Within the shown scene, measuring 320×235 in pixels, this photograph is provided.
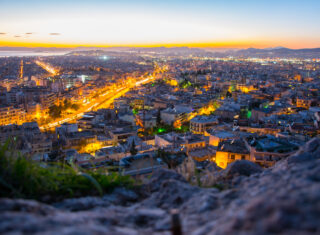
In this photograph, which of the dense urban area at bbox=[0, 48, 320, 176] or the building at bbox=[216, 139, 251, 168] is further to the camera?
the building at bbox=[216, 139, 251, 168]

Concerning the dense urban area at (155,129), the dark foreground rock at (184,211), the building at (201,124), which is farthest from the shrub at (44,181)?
the building at (201,124)

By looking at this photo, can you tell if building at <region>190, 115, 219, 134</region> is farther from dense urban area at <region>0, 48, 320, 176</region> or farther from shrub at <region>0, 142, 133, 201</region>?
shrub at <region>0, 142, 133, 201</region>

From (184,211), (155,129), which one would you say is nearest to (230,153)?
(184,211)

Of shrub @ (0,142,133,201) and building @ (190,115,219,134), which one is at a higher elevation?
shrub @ (0,142,133,201)

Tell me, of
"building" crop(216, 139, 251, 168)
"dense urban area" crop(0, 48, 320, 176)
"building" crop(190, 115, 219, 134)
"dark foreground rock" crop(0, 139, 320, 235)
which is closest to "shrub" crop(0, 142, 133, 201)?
"dark foreground rock" crop(0, 139, 320, 235)

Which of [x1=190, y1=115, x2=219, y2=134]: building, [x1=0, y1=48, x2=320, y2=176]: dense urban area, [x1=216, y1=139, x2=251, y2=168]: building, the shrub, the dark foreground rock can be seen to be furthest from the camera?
[x1=190, y1=115, x2=219, y2=134]: building

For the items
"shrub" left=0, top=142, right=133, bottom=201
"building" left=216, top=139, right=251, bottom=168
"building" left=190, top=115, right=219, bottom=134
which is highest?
"shrub" left=0, top=142, right=133, bottom=201

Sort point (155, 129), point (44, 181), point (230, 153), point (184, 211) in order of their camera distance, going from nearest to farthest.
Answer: point (184, 211) → point (44, 181) → point (230, 153) → point (155, 129)

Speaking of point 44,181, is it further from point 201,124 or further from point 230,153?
point 201,124

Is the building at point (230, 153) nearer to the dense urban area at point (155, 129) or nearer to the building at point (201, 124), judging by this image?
the dense urban area at point (155, 129)

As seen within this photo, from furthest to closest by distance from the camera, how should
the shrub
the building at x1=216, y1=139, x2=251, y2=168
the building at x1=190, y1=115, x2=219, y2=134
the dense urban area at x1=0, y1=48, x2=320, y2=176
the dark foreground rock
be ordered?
the building at x1=190, y1=115, x2=219, y2=134, the building at x1=216, y1=139, x2=251, y2=168, the dense urban area at x1=0, y1=48, x2=320, y2=176, the shrub, the dark foreground rock
